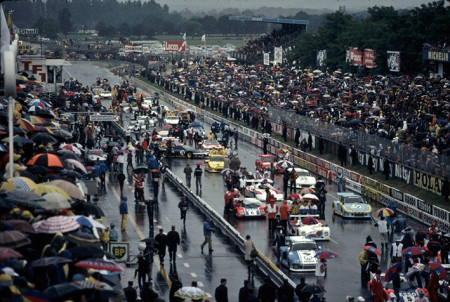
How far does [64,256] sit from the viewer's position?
22.8 m

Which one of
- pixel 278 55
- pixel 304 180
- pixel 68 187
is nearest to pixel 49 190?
pixel 68 187

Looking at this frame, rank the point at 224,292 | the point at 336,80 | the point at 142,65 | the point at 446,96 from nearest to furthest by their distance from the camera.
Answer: the point at 224,292 < the point at 446,96 < the point at 336,80 < the point at 142,65

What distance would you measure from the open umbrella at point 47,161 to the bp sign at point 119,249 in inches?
124

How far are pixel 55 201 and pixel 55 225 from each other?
2.00 meters

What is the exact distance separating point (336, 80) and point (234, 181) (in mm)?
40454

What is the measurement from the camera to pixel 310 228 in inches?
1608

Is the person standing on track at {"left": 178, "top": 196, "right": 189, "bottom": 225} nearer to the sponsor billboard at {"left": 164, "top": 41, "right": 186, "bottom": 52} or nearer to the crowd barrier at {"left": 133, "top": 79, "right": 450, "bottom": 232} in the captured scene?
the crowd barrier at {"left": 133, "top": 79, "right": 450, "bottom": 232}

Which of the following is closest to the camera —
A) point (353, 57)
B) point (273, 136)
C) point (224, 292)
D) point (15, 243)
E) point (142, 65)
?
point (15, 243)

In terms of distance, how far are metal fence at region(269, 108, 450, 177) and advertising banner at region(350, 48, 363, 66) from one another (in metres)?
26.7

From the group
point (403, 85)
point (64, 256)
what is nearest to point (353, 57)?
point (403, 85)

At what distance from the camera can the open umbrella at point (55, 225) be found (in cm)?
2464

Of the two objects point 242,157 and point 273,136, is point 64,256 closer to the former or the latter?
point 242,157

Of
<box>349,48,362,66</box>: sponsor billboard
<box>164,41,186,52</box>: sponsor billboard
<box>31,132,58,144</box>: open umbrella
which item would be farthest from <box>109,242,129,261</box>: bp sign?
<box>164,41,186,52</box>: sponsor billboard

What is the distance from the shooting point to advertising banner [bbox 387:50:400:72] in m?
89.4
